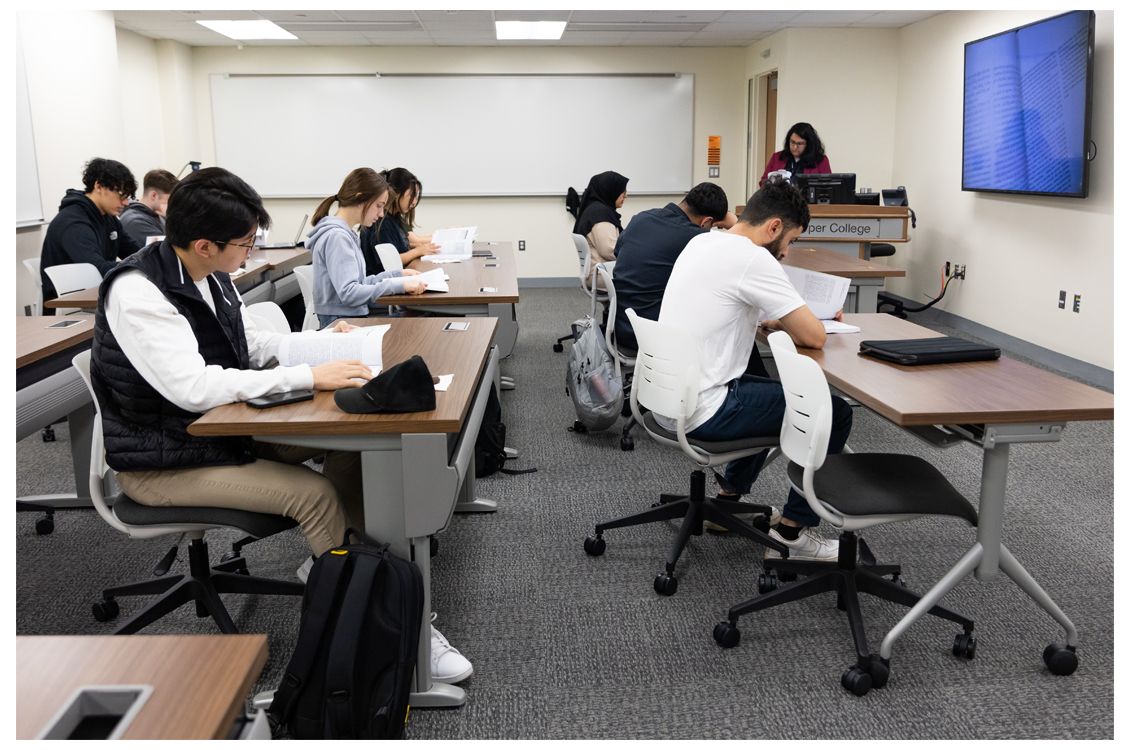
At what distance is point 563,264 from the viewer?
898 cm

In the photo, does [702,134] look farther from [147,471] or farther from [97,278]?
[147,471]

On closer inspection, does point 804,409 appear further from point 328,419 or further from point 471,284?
point 471,284

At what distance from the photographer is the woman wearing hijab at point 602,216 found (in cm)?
512

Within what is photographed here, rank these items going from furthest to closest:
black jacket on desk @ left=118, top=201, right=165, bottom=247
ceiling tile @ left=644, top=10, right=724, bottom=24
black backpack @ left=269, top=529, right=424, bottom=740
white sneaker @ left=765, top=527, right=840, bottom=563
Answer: ceiling tile @ left=644, top=10, right=724, bottom=24, black jacket on desk @ left=118, top=201, right=165, bottom=247, white sneaker @ left=765, top=527, right=840, bottom=563, black backpack @ left=269, top=529, right=424, bottom=740

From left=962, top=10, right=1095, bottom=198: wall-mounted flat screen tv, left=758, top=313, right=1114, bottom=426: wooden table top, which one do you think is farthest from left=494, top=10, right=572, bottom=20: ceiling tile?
left=758, top=313, right=1114, bottom=426: wooden table top

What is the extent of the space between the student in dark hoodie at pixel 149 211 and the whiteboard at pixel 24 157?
33.9 inches

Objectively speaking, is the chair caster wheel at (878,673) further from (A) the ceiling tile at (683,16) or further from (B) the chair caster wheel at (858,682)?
(A) the ceiling tile at (683,16)

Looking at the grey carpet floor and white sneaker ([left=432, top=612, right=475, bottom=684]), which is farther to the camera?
white sneaker ([left=432, top=612, right=475, bottom=684])

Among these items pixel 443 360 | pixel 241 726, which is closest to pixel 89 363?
pixel 443 360

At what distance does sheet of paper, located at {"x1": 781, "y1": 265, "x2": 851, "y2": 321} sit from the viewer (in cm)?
288

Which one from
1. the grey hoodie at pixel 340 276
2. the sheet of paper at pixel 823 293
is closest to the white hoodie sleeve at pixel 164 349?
the grey hoodie at pixel 340 276

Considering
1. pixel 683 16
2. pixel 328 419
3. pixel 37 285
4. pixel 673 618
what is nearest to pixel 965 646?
pixel 673 618

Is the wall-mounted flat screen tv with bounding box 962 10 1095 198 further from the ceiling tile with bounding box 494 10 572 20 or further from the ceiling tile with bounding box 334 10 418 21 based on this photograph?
the ceiling tile with bounding box 334 10 418 21

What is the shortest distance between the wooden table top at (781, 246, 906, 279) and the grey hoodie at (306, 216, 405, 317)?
6.42 ft
